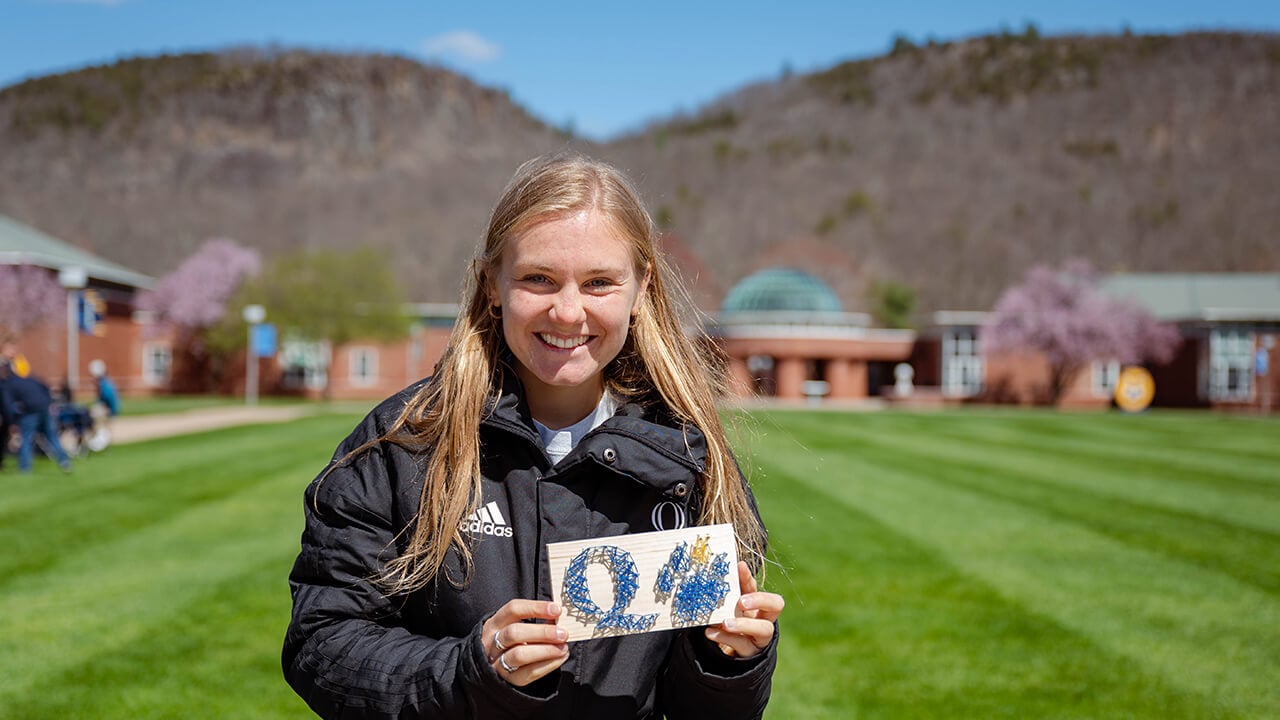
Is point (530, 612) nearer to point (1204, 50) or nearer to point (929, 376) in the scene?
point (929, 376)

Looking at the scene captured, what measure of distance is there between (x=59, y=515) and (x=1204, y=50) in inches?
6941

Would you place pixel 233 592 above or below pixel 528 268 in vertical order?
below

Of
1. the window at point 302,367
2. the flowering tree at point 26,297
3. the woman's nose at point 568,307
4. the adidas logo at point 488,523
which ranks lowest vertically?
the window at point 302,367

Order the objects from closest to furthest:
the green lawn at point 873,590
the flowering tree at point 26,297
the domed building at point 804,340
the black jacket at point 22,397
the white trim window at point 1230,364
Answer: the green lawn at point 873,590 < the black jacket at point 22,397 < the flowering tree at point 26,297 < the white trim window at point 1230,364 < the domed building at point 804,340

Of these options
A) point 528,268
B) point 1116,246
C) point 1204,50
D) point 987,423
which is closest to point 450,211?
point 1116,246

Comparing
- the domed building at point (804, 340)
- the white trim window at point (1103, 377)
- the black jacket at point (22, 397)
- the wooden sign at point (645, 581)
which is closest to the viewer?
the wooden sign at point (645, 581)

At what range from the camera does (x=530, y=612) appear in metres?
2.04

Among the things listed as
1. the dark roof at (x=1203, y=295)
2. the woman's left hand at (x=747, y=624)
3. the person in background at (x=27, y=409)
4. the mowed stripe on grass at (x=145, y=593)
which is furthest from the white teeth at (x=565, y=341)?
the dark roof at (x=1203, y=295)

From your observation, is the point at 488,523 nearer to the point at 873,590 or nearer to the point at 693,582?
the point at 693,582

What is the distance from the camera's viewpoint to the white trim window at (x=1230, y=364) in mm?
54281

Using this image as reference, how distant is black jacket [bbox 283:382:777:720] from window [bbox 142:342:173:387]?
2439 inches

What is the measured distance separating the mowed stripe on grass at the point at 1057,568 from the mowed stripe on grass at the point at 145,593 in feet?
12.1

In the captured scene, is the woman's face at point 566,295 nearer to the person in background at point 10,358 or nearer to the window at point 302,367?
the person in background at point 10,358

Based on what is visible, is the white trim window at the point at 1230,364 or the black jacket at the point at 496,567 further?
the white trim window at the point at 1230,364
